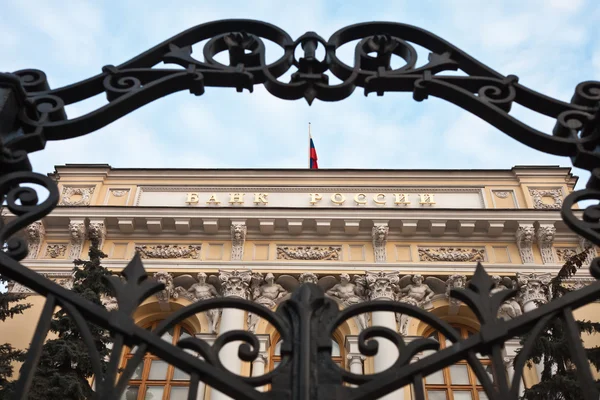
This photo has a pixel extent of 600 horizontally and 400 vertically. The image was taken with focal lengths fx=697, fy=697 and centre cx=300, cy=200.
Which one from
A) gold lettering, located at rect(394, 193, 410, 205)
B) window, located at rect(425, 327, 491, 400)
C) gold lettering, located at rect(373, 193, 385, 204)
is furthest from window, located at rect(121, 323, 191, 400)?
gold lettering, located at rect(394, 193, 410, 205)

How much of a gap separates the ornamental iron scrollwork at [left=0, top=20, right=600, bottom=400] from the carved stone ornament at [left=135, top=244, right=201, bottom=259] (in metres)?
14.3

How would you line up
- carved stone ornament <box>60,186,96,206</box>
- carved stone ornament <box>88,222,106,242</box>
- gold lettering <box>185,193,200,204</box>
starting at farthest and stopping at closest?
1. gold lettering <box>185,193,200,204</box>
2. carved stone ornament <box>60,186,96,206</box>
3. carved stone ornament <box>88,222,106,242</box>

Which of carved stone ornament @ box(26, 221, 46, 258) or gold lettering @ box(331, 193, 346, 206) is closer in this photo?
carved stone ornament @ box(26, 221, 46, 258)

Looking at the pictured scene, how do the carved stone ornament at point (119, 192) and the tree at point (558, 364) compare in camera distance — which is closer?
the tree at point (558, 364)

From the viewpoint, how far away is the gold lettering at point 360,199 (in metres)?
18.3

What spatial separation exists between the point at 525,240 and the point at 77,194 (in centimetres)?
1152

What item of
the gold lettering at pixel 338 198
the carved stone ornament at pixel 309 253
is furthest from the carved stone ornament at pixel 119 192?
the gold lettering at pixel 338 198

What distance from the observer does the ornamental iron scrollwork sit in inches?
77.0

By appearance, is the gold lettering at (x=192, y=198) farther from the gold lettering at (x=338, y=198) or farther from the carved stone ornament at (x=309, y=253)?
the gold lettering at (x=338, y=198)

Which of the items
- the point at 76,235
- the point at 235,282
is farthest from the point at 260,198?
the point at 76,235

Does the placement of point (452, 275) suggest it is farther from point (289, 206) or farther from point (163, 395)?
point (163, 395)

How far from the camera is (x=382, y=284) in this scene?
1620 centimetres

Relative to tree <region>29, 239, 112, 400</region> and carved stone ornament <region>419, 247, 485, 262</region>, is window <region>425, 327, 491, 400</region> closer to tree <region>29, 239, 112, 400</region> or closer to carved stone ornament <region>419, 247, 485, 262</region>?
carved stone ornament <region>419, 247, 485, 262</region>

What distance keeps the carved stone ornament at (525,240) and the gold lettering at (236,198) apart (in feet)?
23.2
